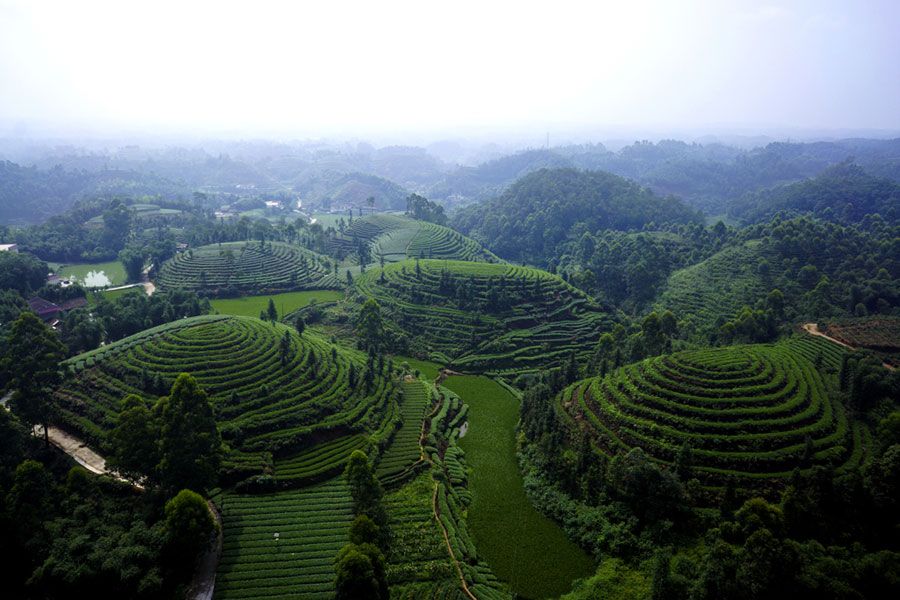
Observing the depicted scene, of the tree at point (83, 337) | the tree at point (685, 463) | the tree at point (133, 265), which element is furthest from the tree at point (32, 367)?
A: the tree at point (133, 265)

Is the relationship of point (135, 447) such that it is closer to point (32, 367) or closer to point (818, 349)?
point (32, 367)

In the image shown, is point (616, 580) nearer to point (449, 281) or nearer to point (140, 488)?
point (140, 488)

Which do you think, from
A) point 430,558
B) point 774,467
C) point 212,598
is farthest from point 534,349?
point 212,598

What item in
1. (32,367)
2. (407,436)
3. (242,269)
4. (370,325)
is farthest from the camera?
(242,269)

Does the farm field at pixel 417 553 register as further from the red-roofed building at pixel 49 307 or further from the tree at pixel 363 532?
the red-roofed building at pixel 49 307

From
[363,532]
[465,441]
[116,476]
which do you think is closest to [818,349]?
[465,441]

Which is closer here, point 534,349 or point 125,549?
point 125,549

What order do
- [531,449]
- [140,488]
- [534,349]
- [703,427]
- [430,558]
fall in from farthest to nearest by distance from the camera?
[534,349]
[531,449]
[703,427]
[140,488]
[430,558]
